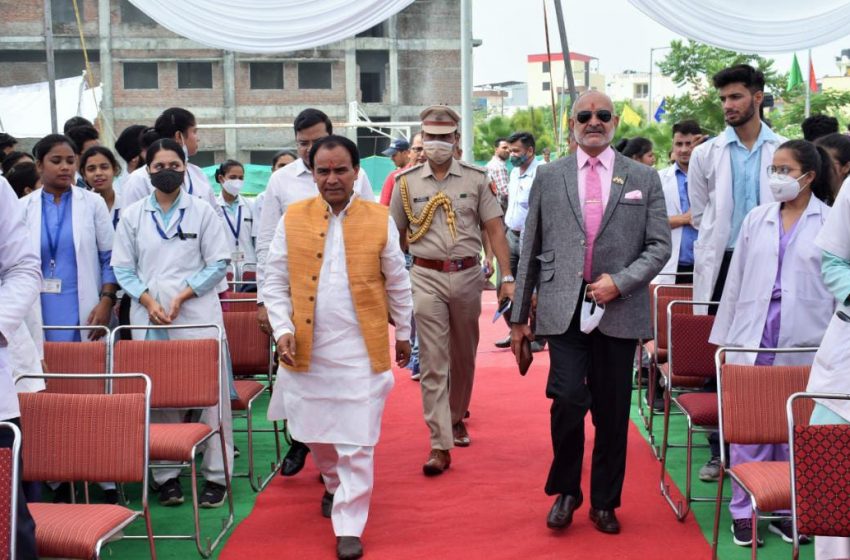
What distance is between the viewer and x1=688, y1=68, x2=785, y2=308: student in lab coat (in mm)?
6371

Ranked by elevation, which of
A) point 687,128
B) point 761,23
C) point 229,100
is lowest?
point 687,128

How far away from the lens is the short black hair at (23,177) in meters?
7.36

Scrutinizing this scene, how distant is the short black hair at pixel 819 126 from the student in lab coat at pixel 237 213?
5111 millimetres

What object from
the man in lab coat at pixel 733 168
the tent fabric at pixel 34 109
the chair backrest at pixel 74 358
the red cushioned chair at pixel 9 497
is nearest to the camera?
the red cushioned chair at pixel 9 497

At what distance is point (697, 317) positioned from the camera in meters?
6.29

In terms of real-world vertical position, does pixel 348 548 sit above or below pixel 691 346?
below

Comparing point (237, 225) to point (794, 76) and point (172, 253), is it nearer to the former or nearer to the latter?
point (172, 253)

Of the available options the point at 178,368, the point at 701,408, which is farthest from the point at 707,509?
the point at 178,368

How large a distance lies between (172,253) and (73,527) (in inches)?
102

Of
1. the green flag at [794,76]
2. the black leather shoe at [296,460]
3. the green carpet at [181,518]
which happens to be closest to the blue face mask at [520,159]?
the green carpet at [181,518]

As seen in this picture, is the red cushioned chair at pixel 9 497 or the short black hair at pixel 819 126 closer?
the red cushioned chair at pixel 9 497

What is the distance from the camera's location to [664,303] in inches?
278

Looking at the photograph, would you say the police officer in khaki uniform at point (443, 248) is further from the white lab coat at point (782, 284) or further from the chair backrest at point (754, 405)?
the chair backrest at point (754, 405)

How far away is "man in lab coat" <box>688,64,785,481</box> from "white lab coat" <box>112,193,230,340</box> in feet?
8.81
